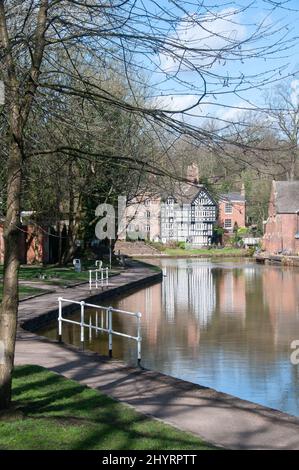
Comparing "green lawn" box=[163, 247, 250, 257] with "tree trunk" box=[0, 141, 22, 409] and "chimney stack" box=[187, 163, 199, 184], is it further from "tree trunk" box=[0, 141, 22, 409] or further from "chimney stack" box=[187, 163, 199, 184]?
"tree trunk" box=[0, 141, 22, 409]

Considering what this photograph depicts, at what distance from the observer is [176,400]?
30.2 ft

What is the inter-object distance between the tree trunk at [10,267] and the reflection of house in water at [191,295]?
1410cm

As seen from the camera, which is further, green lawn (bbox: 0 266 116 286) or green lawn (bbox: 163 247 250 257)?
green lawn (bbox: 163 247 250 257)

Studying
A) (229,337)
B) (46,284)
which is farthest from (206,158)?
(46,284)

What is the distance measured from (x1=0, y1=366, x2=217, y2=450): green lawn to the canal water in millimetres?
3427

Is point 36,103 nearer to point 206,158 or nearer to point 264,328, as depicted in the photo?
point 206,158

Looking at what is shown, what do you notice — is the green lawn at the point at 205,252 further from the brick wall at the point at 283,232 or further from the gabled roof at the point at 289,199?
the gabled roof at the point at 289,199

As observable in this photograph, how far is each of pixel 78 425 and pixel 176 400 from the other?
2.29 m

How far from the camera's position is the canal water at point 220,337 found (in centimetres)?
1265

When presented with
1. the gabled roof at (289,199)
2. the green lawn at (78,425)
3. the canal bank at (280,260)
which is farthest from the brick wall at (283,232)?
the green lawn at (78,425)

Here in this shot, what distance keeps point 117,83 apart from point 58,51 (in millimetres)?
2733

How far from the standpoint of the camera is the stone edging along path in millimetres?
7418

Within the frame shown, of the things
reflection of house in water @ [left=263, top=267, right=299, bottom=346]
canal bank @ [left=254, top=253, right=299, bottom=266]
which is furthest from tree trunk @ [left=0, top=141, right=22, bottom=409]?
canal bank @ [left=254, top=253, right=299, bottom=266]

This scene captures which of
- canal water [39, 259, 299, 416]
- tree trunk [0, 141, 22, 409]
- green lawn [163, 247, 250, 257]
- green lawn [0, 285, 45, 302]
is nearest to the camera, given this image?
tree trunk [0, 141, 22, 409]
